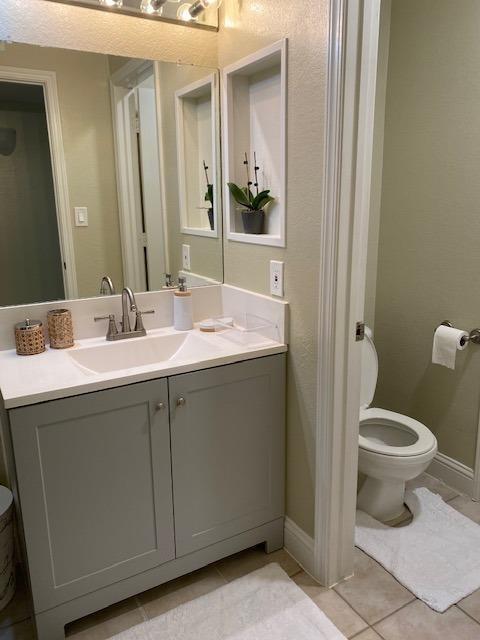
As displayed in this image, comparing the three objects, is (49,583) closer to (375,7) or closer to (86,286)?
(86,286)

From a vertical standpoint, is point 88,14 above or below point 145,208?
above

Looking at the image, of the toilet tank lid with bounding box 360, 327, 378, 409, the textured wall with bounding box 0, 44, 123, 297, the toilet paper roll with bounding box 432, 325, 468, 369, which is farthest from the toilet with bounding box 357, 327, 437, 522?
the textured wall with bounding box 0, 44, 123, 297

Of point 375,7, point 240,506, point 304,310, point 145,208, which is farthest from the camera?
point 145,208

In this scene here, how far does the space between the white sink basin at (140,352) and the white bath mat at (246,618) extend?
2.74 ft

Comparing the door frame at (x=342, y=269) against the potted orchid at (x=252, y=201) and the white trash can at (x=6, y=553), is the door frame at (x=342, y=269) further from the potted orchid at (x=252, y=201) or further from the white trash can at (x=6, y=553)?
the white trash can at (x=6, y=553)

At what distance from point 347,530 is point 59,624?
3.21 feet

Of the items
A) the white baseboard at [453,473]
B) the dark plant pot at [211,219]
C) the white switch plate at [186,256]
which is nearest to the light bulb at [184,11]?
the dark plant pot at [211,219]

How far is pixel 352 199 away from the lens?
1468 mm

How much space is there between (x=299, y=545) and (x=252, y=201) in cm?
132

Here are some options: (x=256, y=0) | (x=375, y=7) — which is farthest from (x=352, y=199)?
(x=256, y=0)

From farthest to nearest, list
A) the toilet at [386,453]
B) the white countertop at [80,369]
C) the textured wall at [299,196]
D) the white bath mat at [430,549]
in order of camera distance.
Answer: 1. the toilet at [386,453]
2. the white bath mat at [430,549]
3. the textured wall at [299,196]
4. the white countertop at [80,369]

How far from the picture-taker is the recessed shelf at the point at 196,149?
201 centimetres

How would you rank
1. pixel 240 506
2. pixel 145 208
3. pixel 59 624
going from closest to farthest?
pixel 59 624 < pixel 240 506 < pixel 145 208

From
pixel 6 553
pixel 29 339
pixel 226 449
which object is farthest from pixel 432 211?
pixel 6 553
